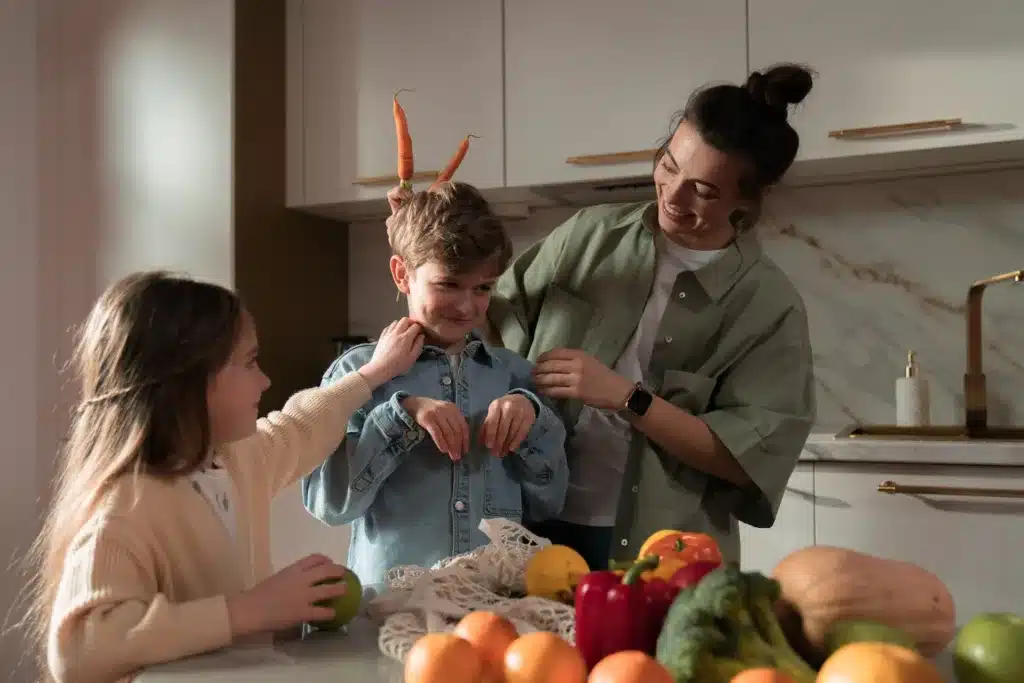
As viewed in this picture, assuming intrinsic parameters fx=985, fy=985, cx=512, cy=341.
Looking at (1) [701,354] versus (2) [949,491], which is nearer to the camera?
(1) [701,354]

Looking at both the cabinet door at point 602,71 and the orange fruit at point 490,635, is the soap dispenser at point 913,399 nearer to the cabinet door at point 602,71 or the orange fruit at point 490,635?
the cabinet door at point 602,71

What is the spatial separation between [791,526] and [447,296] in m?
1.10

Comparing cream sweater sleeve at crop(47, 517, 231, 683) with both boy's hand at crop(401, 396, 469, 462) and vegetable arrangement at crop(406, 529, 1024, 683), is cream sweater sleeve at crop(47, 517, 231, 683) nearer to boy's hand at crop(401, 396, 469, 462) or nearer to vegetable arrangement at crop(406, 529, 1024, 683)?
vegetable arrangement at crop(406, 529, 1024, 683)

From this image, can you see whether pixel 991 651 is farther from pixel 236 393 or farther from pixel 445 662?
pixel 236 393

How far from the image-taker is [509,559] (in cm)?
93

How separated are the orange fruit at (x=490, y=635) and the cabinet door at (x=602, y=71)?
1.70 meters

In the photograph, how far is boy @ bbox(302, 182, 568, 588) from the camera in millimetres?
1181

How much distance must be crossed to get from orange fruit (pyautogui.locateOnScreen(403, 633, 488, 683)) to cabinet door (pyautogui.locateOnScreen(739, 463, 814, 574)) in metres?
1.40

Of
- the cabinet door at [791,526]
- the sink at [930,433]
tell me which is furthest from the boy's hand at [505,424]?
the sink at [930,433]

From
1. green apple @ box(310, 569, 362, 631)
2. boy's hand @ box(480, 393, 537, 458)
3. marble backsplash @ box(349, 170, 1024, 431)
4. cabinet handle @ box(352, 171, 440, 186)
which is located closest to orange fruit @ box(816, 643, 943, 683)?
green apple @ box(310, 569, 362, 631)

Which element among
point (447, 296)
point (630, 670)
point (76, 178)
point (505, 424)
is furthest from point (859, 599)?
point (76, 178)

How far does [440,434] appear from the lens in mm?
1142

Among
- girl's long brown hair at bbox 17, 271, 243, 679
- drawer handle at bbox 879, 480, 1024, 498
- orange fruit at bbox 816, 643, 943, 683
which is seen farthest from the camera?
drawer handle at bbox 879, 480, 1024, 498

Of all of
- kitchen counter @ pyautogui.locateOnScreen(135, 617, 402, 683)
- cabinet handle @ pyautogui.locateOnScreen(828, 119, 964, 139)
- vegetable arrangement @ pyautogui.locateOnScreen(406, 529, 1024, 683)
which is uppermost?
cabinet handle @ pyautogui.locateOnScreen(828, 119, 964, 139)
